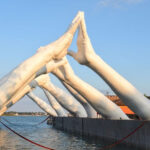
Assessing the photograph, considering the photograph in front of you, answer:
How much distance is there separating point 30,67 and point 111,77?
26.4ft

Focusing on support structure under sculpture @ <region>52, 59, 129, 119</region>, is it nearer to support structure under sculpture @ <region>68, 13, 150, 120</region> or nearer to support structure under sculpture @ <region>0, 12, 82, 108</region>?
support structure under sculpture @ <region>68, 13, 150, 120</region>

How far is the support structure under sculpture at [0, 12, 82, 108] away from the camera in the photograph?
12188mm

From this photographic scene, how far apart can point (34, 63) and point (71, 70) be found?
12779mm

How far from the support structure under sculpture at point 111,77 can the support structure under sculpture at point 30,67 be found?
5.08 m

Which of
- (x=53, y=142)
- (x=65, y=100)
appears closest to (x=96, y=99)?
(x=53, y=142)

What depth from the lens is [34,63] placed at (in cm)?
1315

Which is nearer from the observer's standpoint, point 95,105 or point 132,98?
point 132,98

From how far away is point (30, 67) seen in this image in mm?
12992

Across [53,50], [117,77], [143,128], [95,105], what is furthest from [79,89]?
[53,50]

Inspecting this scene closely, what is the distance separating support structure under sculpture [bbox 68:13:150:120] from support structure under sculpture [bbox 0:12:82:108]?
5080mm

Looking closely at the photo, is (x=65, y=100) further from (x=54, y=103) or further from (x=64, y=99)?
(x=54, y=103)

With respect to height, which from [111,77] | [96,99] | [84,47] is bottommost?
[96,99]

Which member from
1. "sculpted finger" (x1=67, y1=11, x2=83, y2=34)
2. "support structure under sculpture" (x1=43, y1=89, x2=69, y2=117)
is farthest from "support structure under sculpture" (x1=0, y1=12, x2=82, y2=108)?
"support structure under sculpture" (x1=43, y1=89, x2=69, y2=117)

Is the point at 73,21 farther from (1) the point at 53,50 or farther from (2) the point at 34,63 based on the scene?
(2) the point at 34,63
